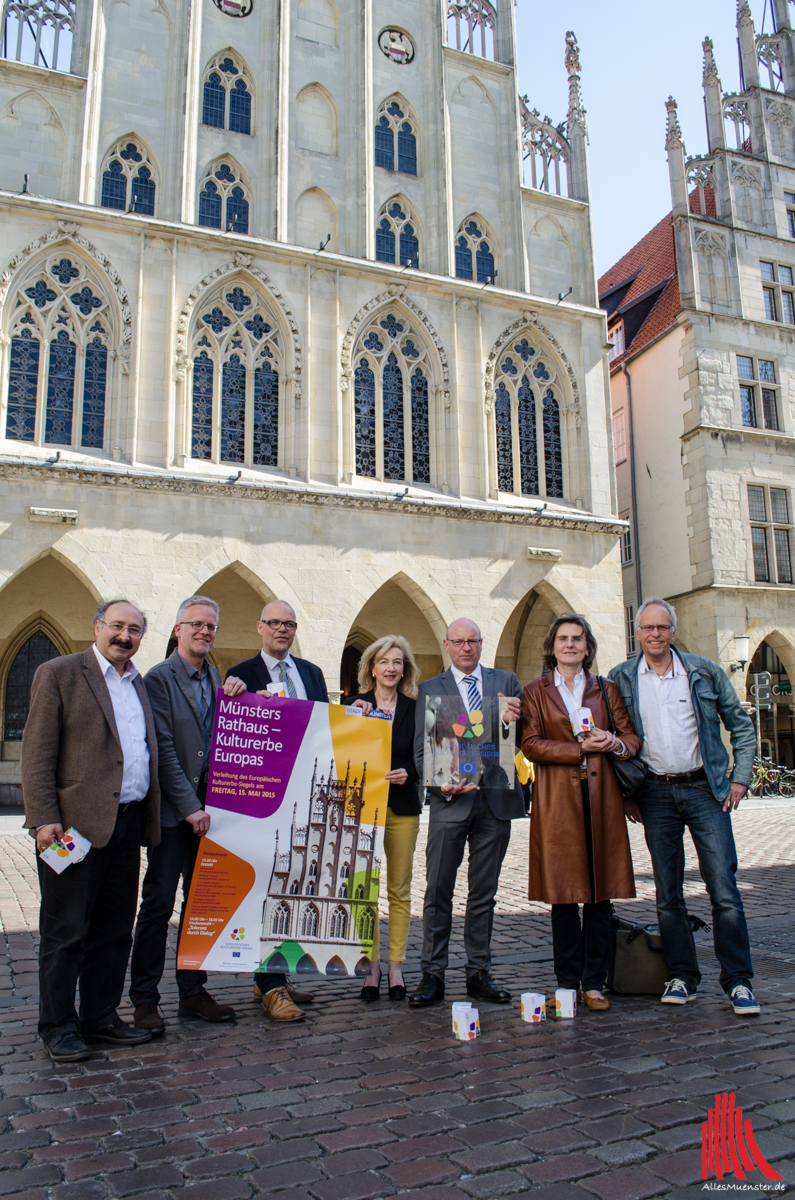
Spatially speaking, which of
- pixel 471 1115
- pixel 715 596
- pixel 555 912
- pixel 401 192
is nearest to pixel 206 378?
pixel 401 192

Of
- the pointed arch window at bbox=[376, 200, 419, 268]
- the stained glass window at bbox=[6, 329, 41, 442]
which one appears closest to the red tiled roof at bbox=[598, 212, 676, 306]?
the pointed arch window at bbox=[376, 200, 419, 268]

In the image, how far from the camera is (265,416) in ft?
53.5

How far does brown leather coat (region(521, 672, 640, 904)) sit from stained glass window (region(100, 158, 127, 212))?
14.2 meters

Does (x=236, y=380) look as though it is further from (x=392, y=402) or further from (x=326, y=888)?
(x=326, y=888)

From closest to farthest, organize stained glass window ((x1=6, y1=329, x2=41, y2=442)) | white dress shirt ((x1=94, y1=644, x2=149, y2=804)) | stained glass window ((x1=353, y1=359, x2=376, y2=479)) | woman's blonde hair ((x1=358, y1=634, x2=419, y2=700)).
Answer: white dress shirt ((x1=94, y1=644, x2=149, y2=804)) → woman's blonde hair ((x1=358, y1=634, x2=419, y2=700)) → stained glass window ((x1=6, y1=329, x2=41, y2=442)) → stained glass window ((x1=353, y1=359, x2=376, y2=479))

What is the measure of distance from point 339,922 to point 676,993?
67.3 inches

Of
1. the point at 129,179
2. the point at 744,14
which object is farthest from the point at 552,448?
the point at 744,14

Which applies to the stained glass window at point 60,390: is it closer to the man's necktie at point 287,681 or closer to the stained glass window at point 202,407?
the stained glass window at point 202,407

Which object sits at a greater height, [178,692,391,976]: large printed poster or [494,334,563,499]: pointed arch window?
[494,334,563,499]: pointed arch window

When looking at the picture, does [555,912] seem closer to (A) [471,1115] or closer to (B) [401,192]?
(A) [471,1115]

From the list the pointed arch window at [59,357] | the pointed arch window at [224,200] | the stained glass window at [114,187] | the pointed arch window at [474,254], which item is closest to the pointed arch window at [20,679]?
the pointed arch window at [59,357]

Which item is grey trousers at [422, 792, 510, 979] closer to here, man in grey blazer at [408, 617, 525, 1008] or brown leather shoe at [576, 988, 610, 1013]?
man in grey blazer at [408, 617, 525, 1008]

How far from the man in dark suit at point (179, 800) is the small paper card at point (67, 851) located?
19.0 inches

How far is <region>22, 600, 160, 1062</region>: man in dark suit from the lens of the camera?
3914 mm
